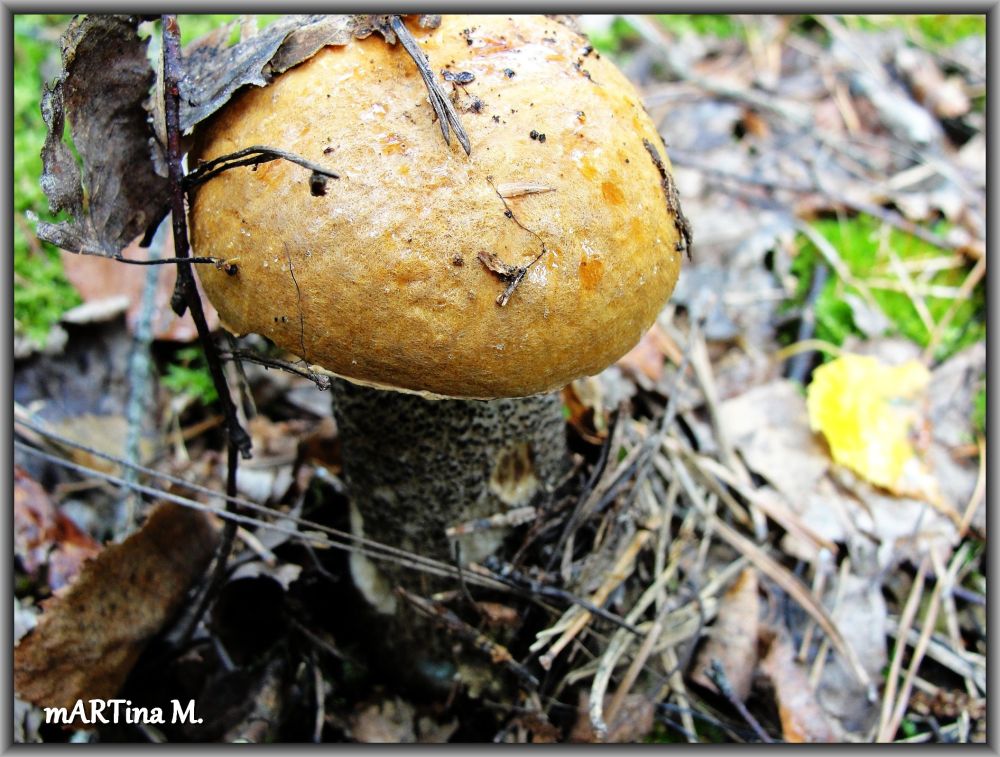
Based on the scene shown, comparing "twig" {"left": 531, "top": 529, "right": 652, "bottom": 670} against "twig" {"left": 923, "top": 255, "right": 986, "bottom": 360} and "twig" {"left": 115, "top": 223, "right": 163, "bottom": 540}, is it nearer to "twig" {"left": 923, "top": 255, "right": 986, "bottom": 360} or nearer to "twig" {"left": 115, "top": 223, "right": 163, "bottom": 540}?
"twig" {"left": 115, "top": 223, "right": 163, "bottom": 540}

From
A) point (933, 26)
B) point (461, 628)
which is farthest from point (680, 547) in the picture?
point (933, 26)

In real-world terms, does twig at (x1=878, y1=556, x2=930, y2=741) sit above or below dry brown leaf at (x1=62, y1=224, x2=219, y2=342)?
below

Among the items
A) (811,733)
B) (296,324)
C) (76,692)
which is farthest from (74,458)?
(811,733)

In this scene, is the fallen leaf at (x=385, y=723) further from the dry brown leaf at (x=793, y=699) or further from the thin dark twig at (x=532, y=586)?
the dry brown leaf at (x=793, y=699)

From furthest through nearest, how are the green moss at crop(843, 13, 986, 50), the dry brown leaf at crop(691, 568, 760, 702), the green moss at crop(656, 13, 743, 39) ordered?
1. the green moss at crop(656, 13, 743, 39)
2. the green moss at crop(843, 13, 986, 50)
3. the dry brown leaf at crop(691, 568, 760, 702)

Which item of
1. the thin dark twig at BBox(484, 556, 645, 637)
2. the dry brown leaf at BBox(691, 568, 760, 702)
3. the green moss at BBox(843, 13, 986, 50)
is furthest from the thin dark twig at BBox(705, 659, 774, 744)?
the green moss at BBox(843, 13, 986, 50)

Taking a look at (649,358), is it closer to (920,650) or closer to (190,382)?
(920,650)
